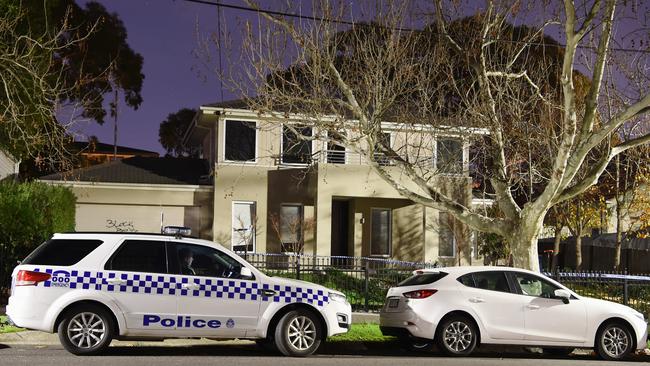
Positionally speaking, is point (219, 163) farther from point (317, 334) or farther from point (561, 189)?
point (317, 334)

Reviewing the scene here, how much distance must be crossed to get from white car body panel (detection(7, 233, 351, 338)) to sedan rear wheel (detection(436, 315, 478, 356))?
71.4 inches

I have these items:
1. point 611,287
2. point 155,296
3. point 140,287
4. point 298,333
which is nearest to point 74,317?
point 140,287

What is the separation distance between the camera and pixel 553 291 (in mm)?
12477

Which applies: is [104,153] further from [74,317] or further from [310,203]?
[74,317]

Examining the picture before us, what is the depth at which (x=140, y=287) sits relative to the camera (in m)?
10.5

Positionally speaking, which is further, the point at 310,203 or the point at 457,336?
the point at 310,203

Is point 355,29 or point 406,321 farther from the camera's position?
point 355,29

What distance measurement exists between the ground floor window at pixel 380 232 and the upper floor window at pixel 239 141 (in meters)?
4.83

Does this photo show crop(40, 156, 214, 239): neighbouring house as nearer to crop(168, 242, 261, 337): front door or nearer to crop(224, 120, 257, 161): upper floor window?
crop(224, 120, 257, 161): upper floor window

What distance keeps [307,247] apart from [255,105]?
1147 cm

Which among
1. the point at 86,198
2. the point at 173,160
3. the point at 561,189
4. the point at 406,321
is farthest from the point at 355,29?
the point at 173,160

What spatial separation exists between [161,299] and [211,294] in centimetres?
68

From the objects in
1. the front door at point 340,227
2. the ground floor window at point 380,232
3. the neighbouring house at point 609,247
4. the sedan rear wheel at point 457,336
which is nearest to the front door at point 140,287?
the sedan rear wheel at point 457,336

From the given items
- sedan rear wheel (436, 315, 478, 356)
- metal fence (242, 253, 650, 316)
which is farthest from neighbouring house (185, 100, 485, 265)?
sedan rear wheel (436, 315, 478, 356)
